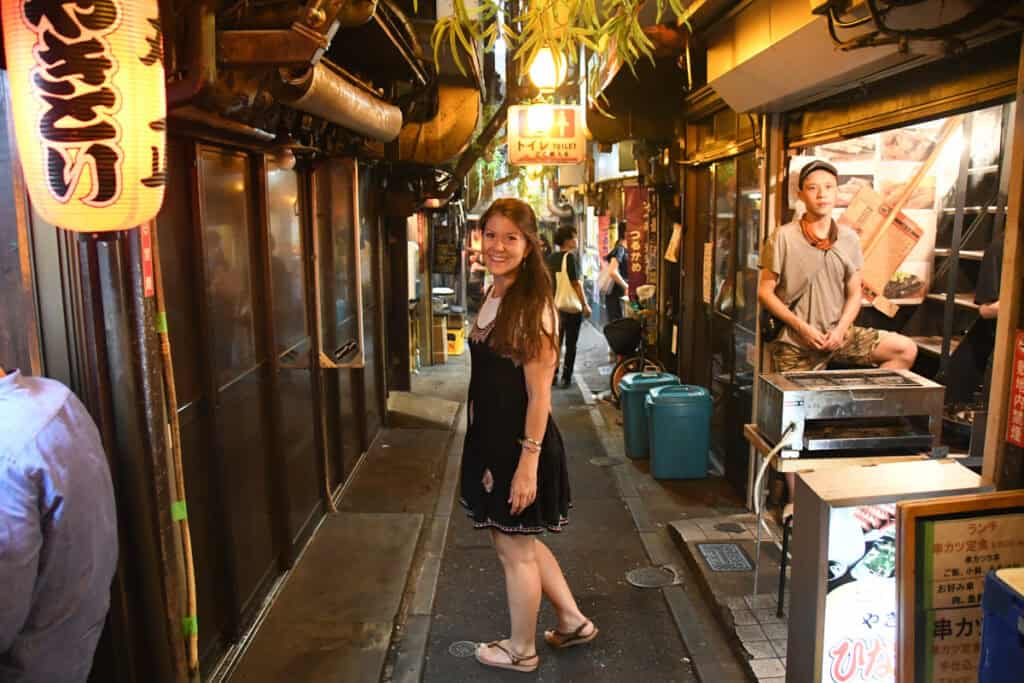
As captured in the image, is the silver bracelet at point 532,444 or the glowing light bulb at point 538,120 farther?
the glowing light bulb at point 538,120

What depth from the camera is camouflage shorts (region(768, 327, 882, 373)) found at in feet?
20.1

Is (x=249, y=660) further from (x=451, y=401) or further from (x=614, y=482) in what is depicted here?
(x=451, y=401)

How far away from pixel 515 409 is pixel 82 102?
2.62 meters

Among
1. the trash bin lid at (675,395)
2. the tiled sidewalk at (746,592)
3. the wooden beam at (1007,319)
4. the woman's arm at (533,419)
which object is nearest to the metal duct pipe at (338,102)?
the woman's arm at (533,419)

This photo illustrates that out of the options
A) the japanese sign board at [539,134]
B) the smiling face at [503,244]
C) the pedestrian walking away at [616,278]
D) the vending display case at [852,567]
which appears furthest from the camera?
the pedestrian walking away at [616,278]

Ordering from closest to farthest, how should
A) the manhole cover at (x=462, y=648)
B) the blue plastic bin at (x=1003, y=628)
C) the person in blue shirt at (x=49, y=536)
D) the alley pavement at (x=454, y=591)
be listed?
the blue plastic bin at (x=1003, y=628) < the person in blue shirt at (x=49, y=536) < the alley pavement at (x=454, y=591) < the manhole cover at (x=462, y=648)

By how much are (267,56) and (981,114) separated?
6723mm

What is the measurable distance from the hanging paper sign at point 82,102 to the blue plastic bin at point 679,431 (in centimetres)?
608

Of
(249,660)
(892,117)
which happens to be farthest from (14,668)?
(892,117)

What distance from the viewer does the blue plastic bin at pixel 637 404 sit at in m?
8.79

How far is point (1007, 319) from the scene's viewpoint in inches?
110

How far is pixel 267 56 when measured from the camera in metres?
3.63

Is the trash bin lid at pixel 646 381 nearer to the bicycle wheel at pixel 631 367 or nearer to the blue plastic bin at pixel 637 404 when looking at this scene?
the blue plastic bin at pixel 637 404

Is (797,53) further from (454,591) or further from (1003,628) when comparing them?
(454,591)
